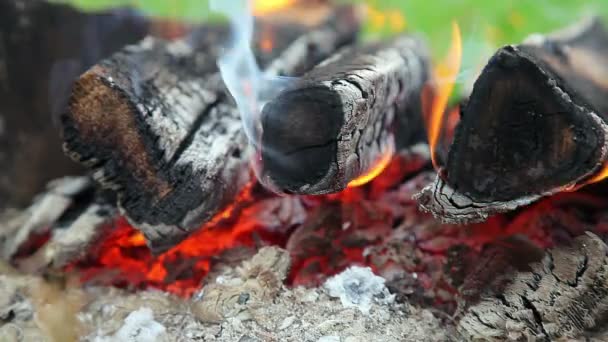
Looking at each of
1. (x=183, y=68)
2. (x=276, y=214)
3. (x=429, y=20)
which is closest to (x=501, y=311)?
(x=276, y=214)

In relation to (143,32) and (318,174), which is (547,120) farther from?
(143,32)

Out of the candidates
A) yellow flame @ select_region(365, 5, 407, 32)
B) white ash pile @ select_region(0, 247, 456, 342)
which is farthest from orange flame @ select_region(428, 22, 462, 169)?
yellow flame @ select_region(365, 5, 407, 32)

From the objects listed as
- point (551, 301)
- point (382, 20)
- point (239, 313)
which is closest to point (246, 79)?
point (239, 313)

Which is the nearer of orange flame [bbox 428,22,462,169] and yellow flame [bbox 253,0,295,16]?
orange flame [bbox 428,22,462,169]

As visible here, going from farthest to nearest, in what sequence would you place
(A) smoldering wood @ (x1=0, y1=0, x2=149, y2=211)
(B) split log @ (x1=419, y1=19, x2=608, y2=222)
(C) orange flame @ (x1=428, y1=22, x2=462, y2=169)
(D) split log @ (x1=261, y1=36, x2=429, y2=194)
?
(A) smoldering wood @ (x1=0, y1=0, x2=149, y2=211) → (C) orange flame @ (x1=428, y1=22, x2=462, y2=169) → (D) split log @ (x1=261, y1=36, x2=429, y2=194) → (B) split log @ (x1=419, y1=19, x2=608, y2=222)

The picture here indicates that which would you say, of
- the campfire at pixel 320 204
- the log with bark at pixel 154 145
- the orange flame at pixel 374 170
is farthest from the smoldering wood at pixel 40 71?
the orange flame at pixel 374 170

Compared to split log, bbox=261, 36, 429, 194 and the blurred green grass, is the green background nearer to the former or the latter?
the blurred green grass

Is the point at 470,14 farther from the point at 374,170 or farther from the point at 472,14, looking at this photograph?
the point at 374,170

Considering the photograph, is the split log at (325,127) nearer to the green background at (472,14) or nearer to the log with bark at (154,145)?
the log with bark at (154,145)
